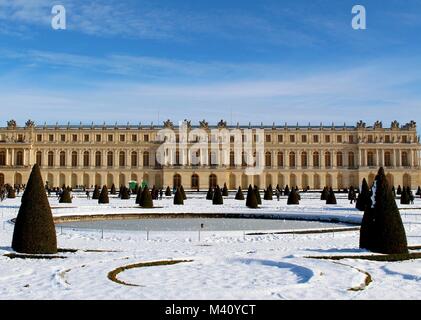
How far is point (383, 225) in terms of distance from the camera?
422 inches

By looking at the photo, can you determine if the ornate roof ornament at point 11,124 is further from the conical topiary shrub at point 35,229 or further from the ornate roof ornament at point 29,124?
the conical topiary shrub at point 35,229

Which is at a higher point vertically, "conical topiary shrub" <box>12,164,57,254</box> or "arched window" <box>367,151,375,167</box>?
"arched window" <box>367,151,375,167</box>

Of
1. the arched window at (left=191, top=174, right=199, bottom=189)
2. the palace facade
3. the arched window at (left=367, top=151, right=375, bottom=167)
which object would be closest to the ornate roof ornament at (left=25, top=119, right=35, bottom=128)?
the palace facade

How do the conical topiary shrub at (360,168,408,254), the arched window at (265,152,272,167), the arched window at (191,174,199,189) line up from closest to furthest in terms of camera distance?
the conical topiary shrub at (360,168,408,254)
the arched window at (191,174,199,189)
the arched window at (265,152,272,167)

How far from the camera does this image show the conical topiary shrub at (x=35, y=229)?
1067 cm

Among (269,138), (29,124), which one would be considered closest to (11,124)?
(29,124)

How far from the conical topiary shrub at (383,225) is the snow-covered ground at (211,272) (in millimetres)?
548

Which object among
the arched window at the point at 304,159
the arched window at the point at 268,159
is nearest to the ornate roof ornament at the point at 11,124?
the arched window at the point at 268,159

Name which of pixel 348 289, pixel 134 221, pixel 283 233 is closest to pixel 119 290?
pixel 348 289

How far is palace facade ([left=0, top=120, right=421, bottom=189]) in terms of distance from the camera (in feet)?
210

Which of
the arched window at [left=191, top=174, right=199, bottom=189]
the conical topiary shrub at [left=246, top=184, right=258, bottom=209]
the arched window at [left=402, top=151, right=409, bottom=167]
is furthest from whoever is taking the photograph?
the arched window at [left=402, top=151, right=409, bottom=167]

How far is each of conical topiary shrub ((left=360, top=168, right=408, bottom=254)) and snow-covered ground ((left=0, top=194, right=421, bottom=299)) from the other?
548 millimetres

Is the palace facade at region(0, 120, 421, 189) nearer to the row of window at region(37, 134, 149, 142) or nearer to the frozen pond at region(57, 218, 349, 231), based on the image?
the row of window at region(37, 134, 149, 142)
